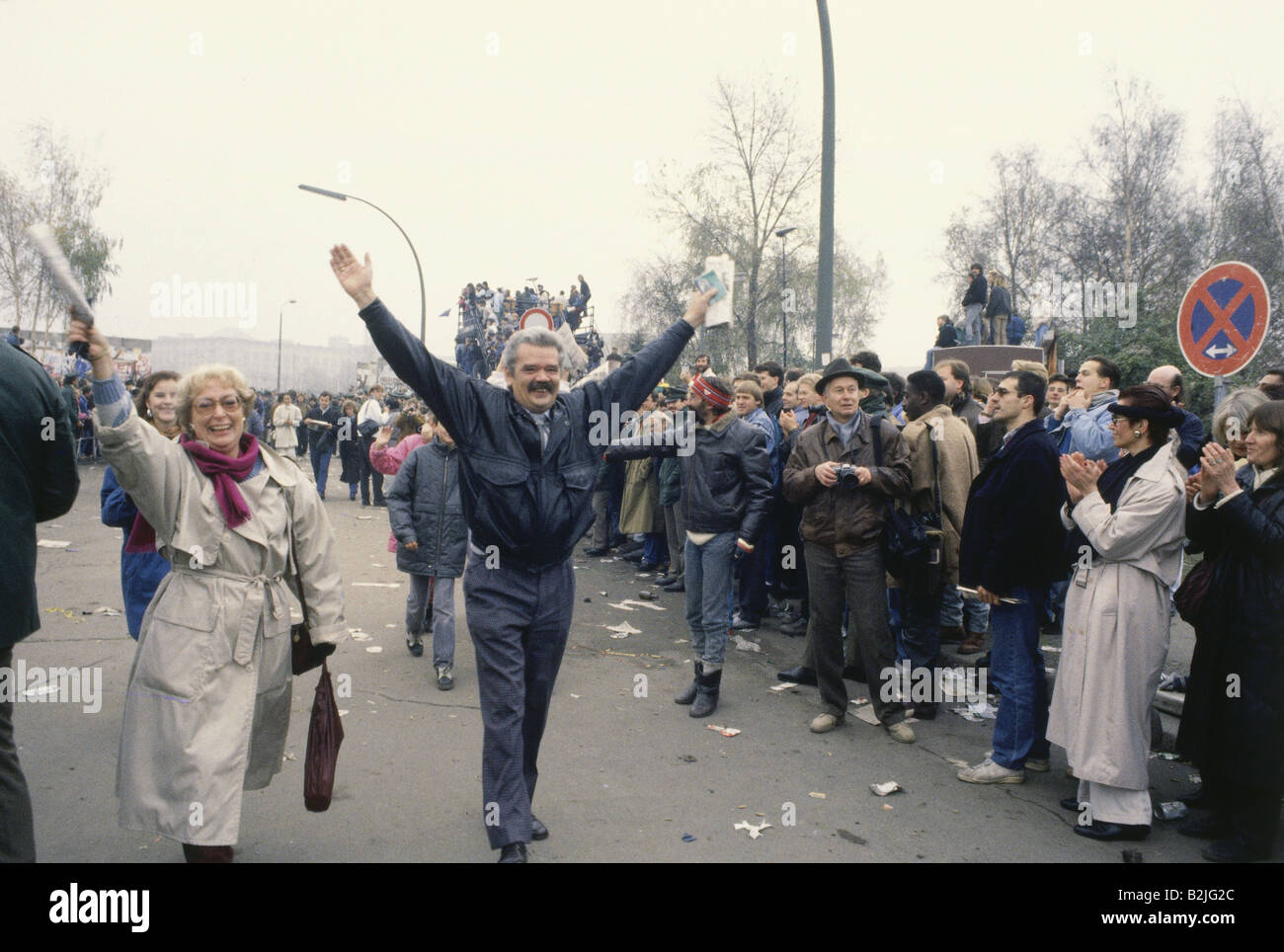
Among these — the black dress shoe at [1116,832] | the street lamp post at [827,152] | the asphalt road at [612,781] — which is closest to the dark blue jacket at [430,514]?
the asphalt road at [612,781]

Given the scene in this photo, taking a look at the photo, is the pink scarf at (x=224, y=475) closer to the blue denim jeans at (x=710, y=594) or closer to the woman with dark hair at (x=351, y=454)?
the blue denim jeans at (x=710, y=594)

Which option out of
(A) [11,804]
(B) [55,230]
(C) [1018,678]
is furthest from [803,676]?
(B) [55,230]

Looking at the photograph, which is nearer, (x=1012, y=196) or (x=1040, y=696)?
(x=1040, y=696)

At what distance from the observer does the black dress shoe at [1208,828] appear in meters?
→ 4.07

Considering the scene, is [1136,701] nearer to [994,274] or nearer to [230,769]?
[230,769]

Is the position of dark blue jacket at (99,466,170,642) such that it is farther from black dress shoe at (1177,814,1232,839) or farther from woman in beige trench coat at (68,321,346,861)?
black dress shoe at (1177,814,1232,839)

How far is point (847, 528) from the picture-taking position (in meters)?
5.40

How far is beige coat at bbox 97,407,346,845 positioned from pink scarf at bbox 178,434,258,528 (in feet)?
0.11

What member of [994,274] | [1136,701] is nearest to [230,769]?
[1136,701]

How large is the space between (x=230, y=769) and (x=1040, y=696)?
4.03 meters

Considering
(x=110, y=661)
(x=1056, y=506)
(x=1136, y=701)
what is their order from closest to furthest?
(x=1136, y=701)
(x=1056, y=506)
(x=110, y=661)

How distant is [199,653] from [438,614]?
3.25m
